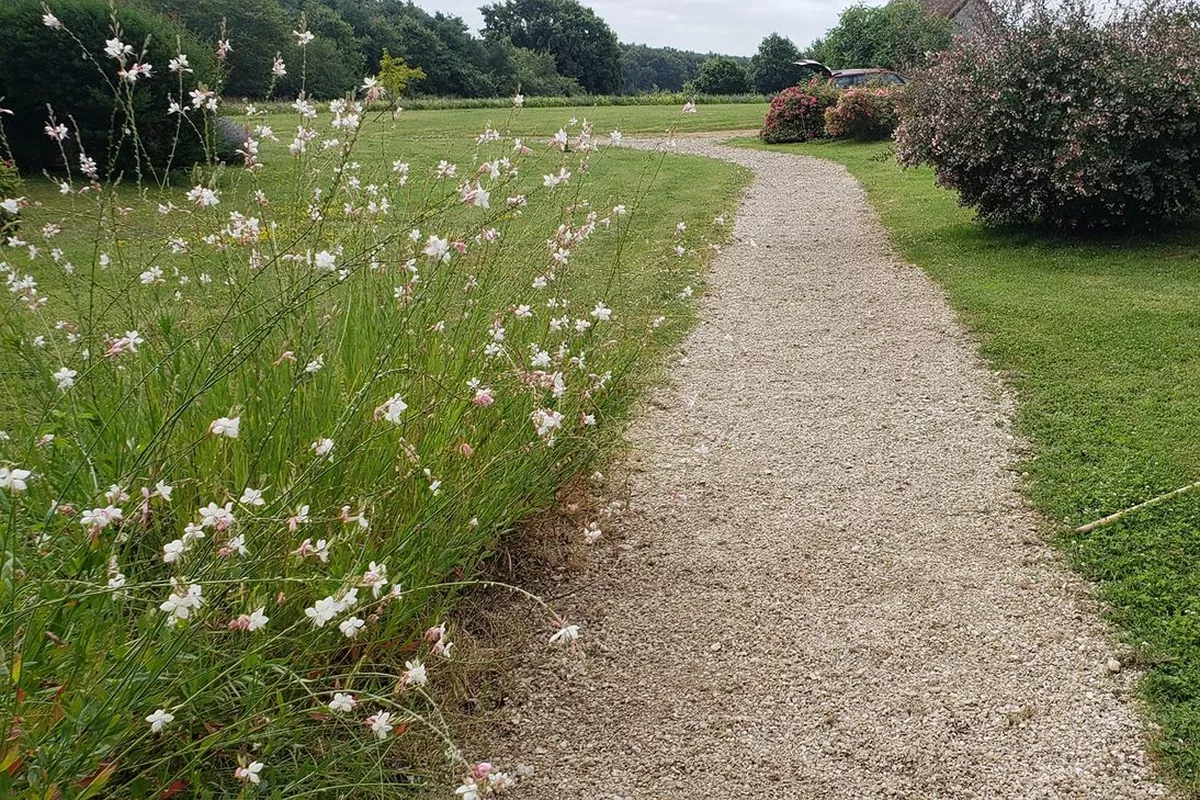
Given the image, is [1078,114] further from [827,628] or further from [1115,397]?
[827,628]

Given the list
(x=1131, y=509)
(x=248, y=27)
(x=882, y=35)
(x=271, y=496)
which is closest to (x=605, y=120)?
(x=882, y=35)

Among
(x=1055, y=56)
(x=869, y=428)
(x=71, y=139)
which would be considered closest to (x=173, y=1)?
(x=71, y=139)

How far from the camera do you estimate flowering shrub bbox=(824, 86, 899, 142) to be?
19.3 meters

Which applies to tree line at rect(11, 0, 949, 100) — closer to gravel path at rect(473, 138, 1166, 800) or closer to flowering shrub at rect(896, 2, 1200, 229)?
flowering shrub at rect(896, 2, 1200, 229)

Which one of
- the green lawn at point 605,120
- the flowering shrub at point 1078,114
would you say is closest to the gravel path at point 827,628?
the flowering shrub at point 1078,114

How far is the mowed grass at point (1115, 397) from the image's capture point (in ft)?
9.62

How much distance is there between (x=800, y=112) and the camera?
2108cm

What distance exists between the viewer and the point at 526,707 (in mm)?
2672

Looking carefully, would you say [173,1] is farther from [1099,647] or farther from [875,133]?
[1099,647]

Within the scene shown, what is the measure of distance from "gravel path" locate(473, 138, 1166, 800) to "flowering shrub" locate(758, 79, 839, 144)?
17.2 meters

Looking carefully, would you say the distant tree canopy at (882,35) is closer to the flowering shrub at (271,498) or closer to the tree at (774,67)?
the tree at (774,67)

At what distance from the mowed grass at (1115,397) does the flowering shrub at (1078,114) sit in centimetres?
56

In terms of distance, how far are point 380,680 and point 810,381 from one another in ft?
12.3

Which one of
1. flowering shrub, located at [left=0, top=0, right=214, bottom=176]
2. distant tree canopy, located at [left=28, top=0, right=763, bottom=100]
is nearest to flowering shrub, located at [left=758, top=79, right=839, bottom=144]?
distant tree canopy, located at [left=28, top=0, right=763, bottom=100]
